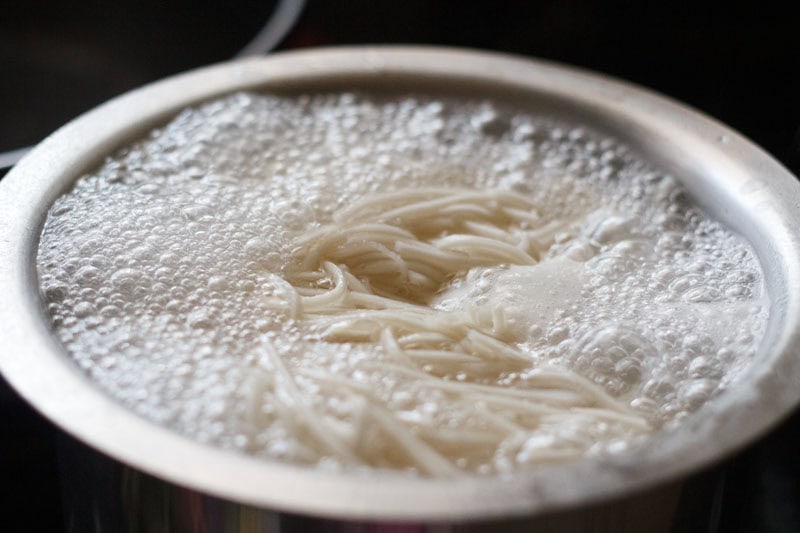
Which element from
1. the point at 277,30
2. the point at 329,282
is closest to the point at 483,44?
the point at 277,30

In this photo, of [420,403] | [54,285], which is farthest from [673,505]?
[54,285]

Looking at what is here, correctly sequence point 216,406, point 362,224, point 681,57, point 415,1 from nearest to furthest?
point 216,406, point 362,224, point 681,57, point 415,1

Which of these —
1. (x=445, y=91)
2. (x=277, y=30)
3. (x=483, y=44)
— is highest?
(x=483, y=44)

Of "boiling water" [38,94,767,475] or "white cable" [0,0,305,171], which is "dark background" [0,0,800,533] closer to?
"white cable" [0,0,305,171]

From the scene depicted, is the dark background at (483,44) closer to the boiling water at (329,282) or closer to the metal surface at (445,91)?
the metal surface at (445,91)

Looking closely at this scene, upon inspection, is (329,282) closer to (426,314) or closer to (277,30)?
(426,314)

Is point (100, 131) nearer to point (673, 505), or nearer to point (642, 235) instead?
point (642, 235)
